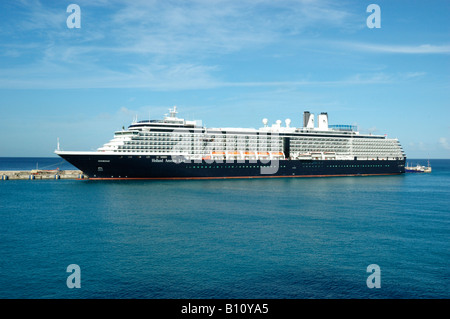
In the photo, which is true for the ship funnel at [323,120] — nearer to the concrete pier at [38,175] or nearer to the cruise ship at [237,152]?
the cruise ship at [237,152]

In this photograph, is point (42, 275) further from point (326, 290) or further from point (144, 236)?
point (326, 290)

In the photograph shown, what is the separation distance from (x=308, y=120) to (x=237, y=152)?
25.6 m

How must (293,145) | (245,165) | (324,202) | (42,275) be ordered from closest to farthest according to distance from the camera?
(42,275) < (324,202) < (245,165) < (293,145)

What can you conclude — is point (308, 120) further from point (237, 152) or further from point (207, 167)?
point (207, 167)

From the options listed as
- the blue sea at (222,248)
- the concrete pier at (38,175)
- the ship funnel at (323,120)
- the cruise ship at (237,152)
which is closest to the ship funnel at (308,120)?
the cruise ship at (237,152)

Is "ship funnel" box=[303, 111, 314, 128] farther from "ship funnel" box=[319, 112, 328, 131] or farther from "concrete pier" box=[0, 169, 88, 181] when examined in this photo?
"concrete pier" box=[0, 169, 88, 181]

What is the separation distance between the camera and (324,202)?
5012 centimetres

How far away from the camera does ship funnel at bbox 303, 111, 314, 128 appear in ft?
326

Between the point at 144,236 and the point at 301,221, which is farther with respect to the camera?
the point at 301,221

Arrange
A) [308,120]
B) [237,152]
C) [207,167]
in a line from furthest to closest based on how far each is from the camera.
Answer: [308,120], [237,152], [207,167]

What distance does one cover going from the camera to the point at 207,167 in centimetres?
7988

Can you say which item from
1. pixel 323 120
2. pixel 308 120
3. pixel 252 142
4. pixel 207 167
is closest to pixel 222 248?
pixel 207 167
